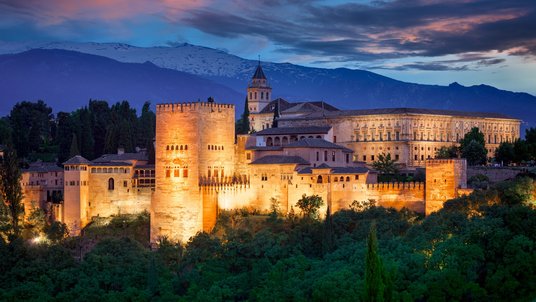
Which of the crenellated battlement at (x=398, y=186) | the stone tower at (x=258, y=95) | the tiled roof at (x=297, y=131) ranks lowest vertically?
the crenellated battlement at (x=398, y=186)

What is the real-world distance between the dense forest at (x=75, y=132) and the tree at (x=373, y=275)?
27041mm

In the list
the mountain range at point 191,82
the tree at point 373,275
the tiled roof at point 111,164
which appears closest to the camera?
the tree at point 373,275

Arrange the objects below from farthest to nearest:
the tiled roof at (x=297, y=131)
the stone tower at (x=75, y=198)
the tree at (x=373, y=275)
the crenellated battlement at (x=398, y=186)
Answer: the tiled roof at (x=297, y=131)
the stone tower at (x=75, y=198)
the crenellated battlement at (x=398, y=186)
the tree at (x=373, y=275)

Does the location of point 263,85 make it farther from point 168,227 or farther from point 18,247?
point 18,247

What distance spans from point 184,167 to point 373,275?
19155mm

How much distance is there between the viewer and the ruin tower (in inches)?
1854

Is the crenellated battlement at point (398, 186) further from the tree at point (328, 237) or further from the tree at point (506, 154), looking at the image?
the tree at point (506, 154)

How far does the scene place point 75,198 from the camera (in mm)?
48969

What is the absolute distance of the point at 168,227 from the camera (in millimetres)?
47188

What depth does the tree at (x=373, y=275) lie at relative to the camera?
3008 centimetres

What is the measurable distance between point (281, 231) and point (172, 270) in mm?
5786

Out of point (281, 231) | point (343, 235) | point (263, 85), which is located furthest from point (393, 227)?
point (263, 85)

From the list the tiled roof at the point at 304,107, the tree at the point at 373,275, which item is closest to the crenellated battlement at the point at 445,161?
the tree at the point at 373,275

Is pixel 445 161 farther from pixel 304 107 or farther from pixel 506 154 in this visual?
pixel 304 107
